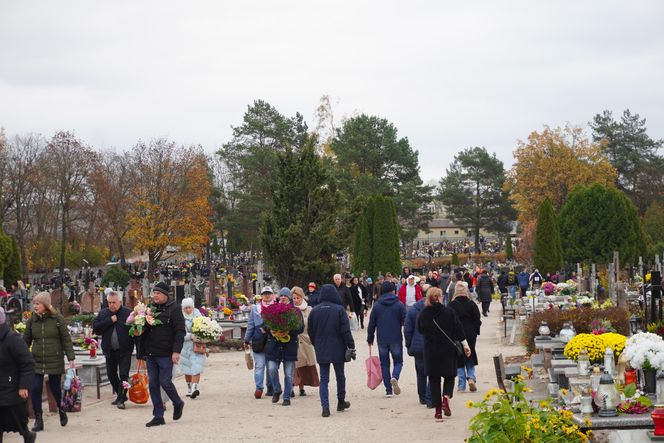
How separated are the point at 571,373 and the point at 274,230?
22506 mm

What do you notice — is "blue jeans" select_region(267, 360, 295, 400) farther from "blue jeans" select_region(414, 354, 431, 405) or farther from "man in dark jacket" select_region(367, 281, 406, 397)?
"blue jeans" select_region(414, 354, 431, 405)

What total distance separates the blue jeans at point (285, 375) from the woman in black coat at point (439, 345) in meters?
2.50

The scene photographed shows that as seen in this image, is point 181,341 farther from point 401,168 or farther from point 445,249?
point 445,249

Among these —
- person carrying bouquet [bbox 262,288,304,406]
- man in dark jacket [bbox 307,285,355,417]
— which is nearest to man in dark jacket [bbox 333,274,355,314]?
person carrying bouquet [bbox 262,288,304,406]

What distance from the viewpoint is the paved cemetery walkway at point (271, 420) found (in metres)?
11.7

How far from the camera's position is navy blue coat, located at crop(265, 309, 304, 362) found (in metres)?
14.5

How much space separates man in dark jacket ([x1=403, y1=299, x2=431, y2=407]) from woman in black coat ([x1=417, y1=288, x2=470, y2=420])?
102 cm

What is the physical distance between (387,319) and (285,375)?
64.3 inches

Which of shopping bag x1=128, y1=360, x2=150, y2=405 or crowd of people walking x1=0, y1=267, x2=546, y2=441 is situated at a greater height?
crowd of people walking x1=0, y1=267, x2=546, y2=441

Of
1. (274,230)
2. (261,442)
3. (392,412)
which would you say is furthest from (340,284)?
(261,442)

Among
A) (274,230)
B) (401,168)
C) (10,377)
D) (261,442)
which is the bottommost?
(261,442)

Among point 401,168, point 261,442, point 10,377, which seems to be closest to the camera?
point 10,377

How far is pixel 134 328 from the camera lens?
13070 millimetres

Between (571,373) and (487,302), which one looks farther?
(487,302)
